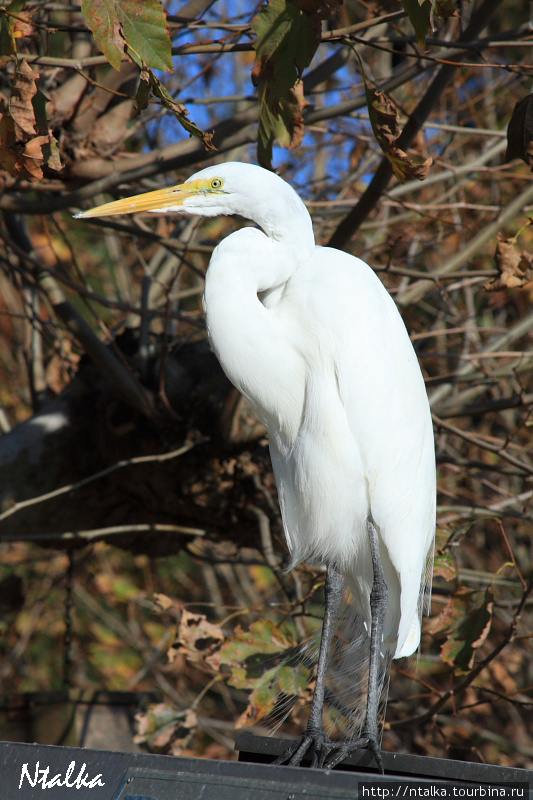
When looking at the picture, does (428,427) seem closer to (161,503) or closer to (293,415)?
(293,415)

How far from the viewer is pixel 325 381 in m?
1.67

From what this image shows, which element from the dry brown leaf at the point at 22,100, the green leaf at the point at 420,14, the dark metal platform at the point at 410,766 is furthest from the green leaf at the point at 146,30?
the dark metal platform at the point at 410,766

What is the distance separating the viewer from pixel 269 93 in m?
1.53

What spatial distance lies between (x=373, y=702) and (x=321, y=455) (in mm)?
535

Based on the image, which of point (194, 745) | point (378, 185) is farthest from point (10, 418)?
point (378, 185)

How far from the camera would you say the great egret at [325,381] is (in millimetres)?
1601

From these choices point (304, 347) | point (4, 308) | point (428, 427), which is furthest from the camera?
point (4, 308)

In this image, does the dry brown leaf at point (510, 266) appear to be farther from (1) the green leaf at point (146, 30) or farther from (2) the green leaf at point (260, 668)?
(2) the green leaf at point (260, 668)

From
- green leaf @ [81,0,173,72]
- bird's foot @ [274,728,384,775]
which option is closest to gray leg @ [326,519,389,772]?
bird's foot @ [274,728,384,775]

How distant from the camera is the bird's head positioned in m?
1.60

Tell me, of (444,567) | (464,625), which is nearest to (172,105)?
(444,567)

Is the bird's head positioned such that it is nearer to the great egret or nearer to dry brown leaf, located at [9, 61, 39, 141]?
the great egret

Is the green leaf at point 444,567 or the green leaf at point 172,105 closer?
the green leaf at point 172,105

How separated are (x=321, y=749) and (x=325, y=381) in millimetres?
772
